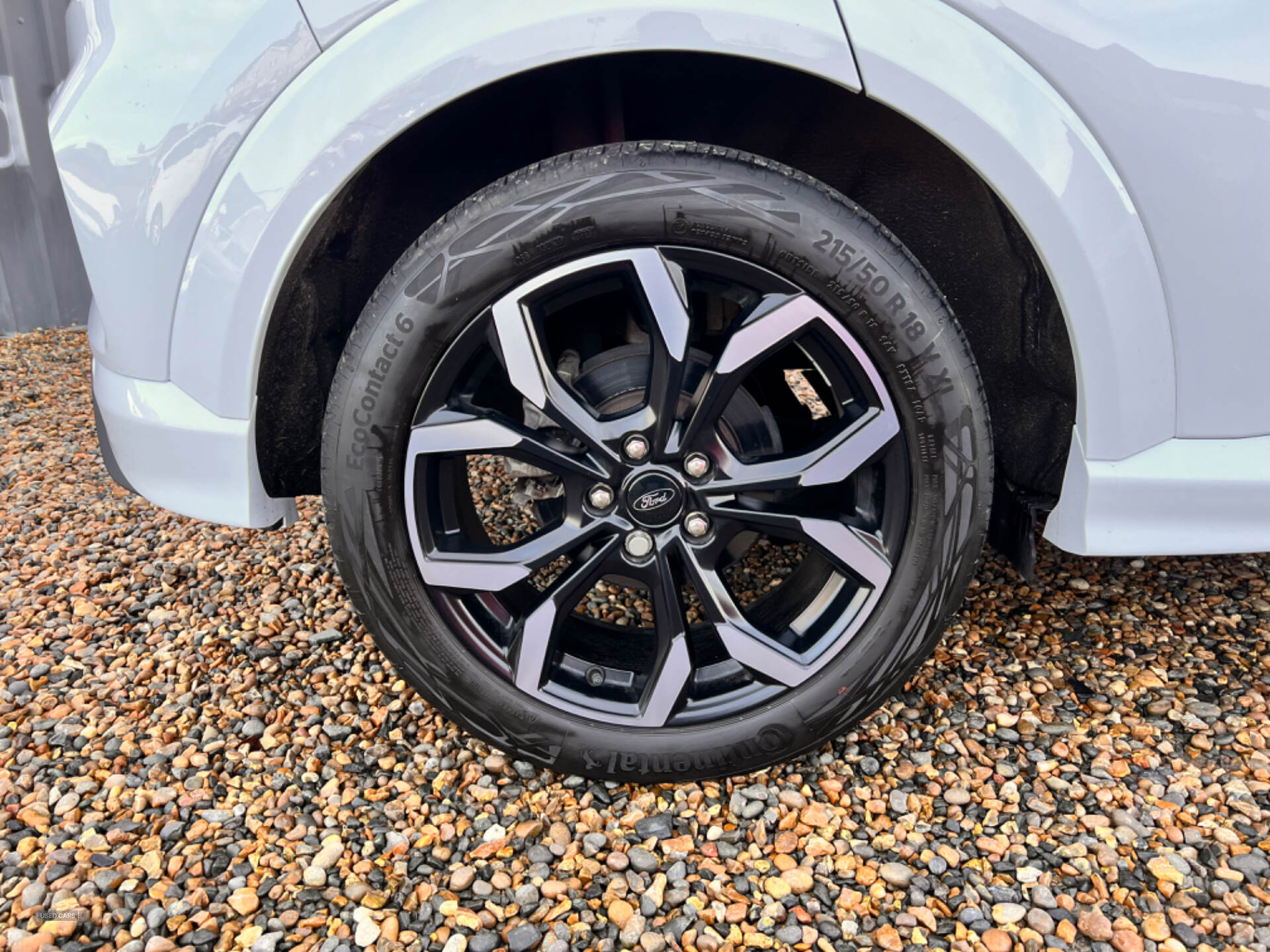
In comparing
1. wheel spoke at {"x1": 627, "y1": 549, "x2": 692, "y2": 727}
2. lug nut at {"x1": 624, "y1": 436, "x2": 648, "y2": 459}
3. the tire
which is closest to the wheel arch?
the tire

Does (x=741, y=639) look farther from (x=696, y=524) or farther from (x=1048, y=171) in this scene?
(x=1048, y=171)

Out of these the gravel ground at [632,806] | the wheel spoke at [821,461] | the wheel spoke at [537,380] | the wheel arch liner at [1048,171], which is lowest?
the gravel ground at [632,806]

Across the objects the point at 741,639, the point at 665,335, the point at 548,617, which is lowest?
the point at 548,617

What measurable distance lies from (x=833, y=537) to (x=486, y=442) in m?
0.62

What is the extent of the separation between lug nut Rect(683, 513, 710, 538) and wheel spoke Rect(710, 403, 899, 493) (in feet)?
0.18

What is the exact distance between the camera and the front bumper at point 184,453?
58.7 inches

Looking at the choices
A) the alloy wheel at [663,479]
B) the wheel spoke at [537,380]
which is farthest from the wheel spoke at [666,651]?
the wheel spoke at [537,380]

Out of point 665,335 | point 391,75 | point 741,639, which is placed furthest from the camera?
point 741,639

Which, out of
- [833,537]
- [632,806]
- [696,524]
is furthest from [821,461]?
[632,806]

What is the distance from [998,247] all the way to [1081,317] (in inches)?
12.0

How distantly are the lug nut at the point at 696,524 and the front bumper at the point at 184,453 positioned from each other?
0.77m

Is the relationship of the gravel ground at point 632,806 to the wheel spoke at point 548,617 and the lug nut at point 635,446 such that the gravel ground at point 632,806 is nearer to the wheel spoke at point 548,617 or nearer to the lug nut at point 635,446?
the wheel spoke at point 548,617

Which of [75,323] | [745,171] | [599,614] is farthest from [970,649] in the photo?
[75,323]

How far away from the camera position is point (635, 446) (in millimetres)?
1474
